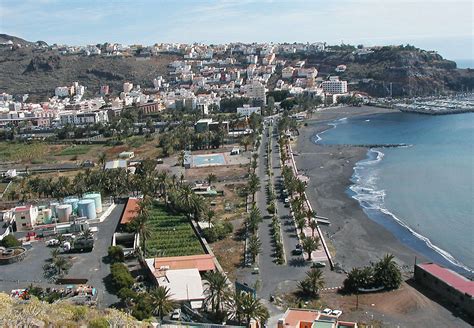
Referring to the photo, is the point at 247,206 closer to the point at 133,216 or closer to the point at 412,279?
the point at 133,216

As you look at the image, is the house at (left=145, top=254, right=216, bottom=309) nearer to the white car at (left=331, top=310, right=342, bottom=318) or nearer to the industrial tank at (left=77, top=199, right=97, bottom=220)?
the white car at (left=331, top=310, right=342, bottom=318)

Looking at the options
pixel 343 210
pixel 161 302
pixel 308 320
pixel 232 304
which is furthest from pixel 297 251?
pixel 343 210

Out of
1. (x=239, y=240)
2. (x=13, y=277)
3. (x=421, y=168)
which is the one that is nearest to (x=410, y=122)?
(x=421, y=168)

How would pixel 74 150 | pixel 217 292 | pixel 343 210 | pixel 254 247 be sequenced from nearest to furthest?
pixel 217 292, pixel 254 247, pixel 343 210, pixel 74 150

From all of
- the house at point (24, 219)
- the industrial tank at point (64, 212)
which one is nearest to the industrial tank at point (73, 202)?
the industrial tank at point (64, 212)

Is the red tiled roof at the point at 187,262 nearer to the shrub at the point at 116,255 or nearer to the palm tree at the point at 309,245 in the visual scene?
the shrub at the point at 116,255

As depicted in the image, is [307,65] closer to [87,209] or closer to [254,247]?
[87,209]

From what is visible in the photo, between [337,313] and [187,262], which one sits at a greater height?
[187,262]
